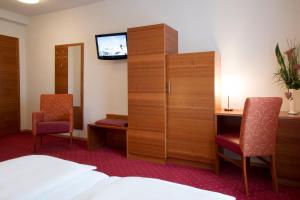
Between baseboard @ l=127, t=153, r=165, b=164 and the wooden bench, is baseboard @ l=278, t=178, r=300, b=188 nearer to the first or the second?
baseboard @ l=127, t=153, r=165, b=164

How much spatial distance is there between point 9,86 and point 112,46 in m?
2.78

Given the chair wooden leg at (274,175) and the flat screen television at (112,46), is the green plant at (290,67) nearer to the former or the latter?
the chair wooden leg at (274,175)

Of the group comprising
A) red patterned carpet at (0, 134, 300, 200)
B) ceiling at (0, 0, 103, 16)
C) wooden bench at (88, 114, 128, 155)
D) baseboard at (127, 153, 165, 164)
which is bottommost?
red patterned carpet at (0, 134, 300, 200)

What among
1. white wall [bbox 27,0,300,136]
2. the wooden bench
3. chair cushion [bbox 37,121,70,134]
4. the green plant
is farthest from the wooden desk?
chair cushion [bbox 37,121,70,134]

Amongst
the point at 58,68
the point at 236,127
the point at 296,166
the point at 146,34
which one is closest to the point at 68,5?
the point at 58,68

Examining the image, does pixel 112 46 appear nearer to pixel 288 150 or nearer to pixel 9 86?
pixel 9 86

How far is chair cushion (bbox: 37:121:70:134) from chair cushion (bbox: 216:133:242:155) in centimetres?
254

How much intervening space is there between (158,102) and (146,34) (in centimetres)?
96

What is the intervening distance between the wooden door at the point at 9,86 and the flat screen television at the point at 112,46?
7.71 ft

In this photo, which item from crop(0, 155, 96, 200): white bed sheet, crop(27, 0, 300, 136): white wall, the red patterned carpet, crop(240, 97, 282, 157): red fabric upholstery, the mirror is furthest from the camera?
the mirror

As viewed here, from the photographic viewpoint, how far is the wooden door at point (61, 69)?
4.84 meters

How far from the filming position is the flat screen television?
4.04 meters

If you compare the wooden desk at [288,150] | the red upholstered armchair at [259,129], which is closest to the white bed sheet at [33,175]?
the red upholstered armchair at [259,129]

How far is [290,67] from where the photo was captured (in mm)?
2838
